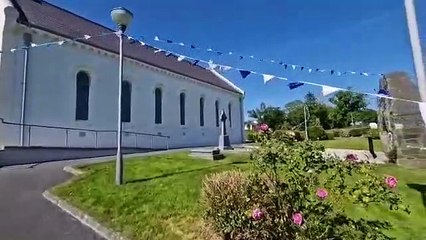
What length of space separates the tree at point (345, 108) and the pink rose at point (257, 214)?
6946 cm

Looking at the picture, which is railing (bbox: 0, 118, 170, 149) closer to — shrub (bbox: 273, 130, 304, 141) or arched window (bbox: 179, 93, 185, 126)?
arched window (bbox: 179, 93, 185, 126)

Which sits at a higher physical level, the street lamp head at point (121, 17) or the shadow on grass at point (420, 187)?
the street lamp head at point (121, 17)

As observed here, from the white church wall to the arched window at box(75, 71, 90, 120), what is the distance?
0.78 ft

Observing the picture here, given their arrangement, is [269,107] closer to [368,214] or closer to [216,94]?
[216,94]

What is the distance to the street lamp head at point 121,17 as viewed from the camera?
8.94 meters

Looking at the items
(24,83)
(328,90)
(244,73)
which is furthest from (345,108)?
(328,90)

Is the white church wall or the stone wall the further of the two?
the white church wall

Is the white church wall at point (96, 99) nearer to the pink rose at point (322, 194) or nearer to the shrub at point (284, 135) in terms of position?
the shrub at point (284, 135)

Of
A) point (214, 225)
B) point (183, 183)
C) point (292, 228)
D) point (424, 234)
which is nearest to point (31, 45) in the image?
point (183, 183)

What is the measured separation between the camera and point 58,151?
51.6 feet

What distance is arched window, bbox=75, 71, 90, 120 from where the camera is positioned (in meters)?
18.8

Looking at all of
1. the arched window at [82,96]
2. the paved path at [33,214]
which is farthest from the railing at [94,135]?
the paved path at [33,214]

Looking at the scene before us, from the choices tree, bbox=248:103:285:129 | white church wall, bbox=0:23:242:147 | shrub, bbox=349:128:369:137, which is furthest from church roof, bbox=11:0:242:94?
tree, bbox=248:103:285:129

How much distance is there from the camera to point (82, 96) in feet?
62.8
